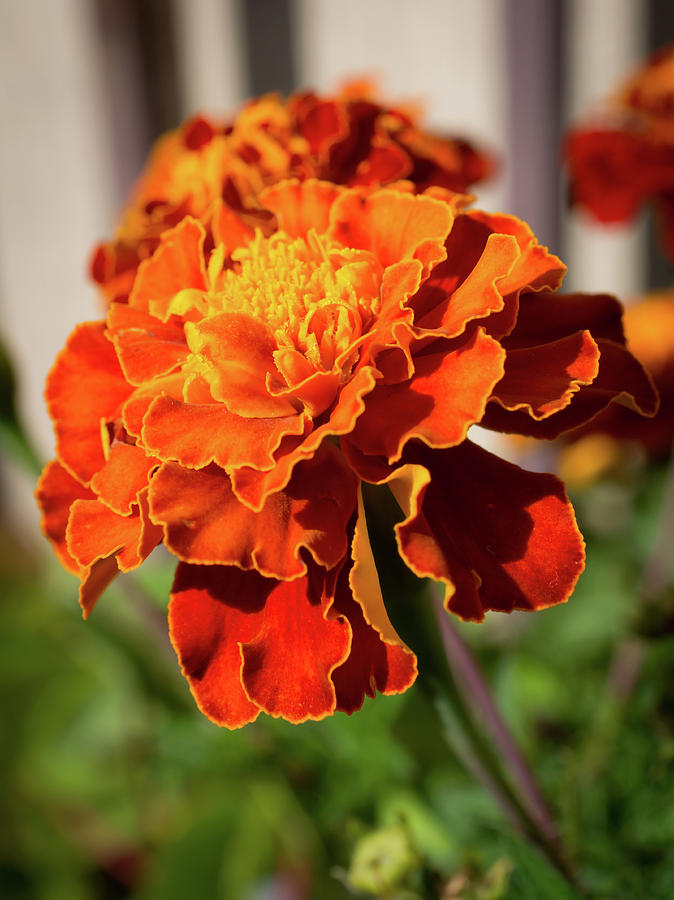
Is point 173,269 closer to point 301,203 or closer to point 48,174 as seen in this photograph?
point 301,203

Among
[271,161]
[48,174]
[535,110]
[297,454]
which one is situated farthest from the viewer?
[48,174]

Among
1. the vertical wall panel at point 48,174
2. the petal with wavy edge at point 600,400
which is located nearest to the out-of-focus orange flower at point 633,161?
the petal with wavy edge at point 600,400

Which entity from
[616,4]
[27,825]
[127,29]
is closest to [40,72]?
[127,29]

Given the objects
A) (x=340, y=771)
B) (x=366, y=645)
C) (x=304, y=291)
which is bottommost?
(x=340, y=771)

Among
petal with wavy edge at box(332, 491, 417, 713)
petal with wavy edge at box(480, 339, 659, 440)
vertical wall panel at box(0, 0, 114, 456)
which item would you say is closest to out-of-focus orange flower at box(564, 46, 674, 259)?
petal with wavy edge at box(480, 339, 659, 440)

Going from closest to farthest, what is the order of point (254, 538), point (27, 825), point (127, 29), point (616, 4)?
point (254, 538)
point (27, 825)
point (616, 4)
point (127, 29)

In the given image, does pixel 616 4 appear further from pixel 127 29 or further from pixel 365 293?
pixel 365 293

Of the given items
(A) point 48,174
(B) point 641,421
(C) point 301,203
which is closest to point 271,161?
(C) point 301,203

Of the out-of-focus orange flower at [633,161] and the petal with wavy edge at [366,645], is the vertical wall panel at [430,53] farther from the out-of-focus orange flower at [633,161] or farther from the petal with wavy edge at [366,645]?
the petal with wavy edge at [366,645]
